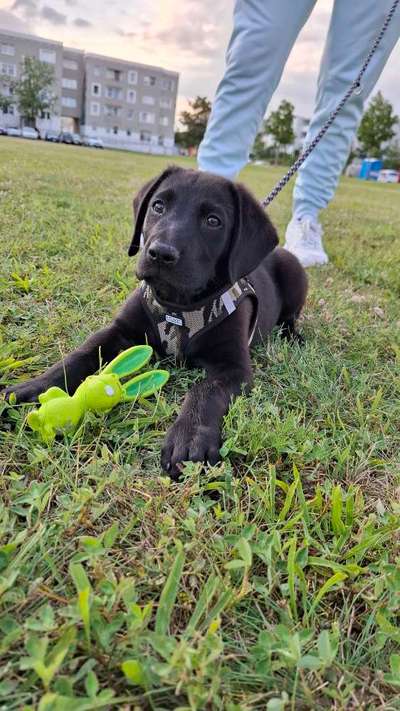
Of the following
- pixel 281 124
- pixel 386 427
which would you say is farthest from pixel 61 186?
pixel 281 124

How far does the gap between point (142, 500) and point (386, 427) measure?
41.9 inches

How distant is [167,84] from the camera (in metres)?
80.6

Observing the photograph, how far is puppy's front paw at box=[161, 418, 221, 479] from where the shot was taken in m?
1.62

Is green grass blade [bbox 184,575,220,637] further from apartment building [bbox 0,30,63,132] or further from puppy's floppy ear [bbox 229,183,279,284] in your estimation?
apartment building [bbox 0,30,63,132]

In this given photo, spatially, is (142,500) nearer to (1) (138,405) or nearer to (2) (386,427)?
(1) (138,405)

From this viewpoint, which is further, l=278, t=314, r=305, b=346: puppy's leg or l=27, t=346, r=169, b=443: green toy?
l=278, t=314, r=305, b=346: puppy's leg

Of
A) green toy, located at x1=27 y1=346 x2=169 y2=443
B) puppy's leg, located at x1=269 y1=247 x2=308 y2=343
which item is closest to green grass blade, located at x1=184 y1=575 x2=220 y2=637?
green toy, located at x1=27 y1=346 x2=169 y2=443

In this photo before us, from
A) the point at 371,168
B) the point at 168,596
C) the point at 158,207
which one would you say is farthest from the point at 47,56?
the point at 168,596

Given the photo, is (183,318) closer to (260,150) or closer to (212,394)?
(212,394)

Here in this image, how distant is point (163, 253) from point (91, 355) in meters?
0.51

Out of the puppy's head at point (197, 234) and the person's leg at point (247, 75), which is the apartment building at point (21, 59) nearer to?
the person's leg at point (247, 75)

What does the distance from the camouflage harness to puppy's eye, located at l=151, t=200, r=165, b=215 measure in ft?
1.15

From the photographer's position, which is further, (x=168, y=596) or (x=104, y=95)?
(x=104, y=95)

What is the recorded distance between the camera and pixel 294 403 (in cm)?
216
